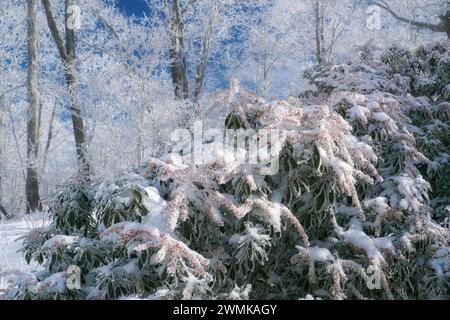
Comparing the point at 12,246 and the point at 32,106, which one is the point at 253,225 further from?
the point at 32,106

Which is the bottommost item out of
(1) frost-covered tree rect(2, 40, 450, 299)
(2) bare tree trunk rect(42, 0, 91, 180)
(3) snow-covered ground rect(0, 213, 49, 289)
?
(3) snow-covered ground rect(0, 213, 49, 289)

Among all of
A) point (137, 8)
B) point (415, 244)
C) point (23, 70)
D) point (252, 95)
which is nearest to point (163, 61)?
point (137, 8)

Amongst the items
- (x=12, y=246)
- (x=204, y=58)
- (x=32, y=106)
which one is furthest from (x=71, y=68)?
(x=12, y=246)

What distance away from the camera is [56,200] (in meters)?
3.39

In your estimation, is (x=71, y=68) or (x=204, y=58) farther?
(x=204, y=58)

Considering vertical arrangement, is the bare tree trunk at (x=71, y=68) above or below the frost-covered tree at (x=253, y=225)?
above

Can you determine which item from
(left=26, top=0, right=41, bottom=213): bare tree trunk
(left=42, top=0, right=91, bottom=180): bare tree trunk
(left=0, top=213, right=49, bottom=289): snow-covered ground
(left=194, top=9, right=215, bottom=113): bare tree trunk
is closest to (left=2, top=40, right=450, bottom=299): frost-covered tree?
(left=0, top=213, right=49, bottom=289): snow-covered ground

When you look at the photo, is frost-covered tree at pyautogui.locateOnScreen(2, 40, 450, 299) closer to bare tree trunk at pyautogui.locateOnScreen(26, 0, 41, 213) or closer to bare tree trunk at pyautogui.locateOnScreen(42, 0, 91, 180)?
bare tree trunk at pyautogui.locateOnScreen(42, 0, 91, 180)

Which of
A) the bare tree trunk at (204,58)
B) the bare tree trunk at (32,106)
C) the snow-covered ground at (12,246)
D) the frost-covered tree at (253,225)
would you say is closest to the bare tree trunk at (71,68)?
the bare tree trunk at (32,106)

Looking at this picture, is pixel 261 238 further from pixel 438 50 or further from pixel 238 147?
pixel 438 50

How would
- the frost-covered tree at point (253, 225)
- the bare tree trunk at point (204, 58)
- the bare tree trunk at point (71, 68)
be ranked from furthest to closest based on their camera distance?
the bare tree trunk at point (204, 58), the bare tree trunk at point (71, 68), the frost-covered tree at point (253, 225)

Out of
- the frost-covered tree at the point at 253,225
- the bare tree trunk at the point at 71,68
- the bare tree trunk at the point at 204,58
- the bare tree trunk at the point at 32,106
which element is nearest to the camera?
the frost-covered tree at the point at 253,225

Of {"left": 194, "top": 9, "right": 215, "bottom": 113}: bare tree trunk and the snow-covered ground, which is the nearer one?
the snow-covered ground

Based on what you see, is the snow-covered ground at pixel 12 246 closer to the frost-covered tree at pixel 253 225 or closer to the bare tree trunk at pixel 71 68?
the frost-covered tree at pixel 253 225
